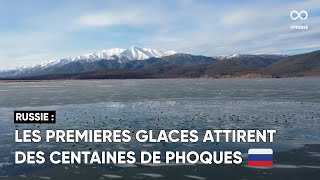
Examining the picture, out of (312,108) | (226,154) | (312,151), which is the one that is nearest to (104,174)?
(226,154)

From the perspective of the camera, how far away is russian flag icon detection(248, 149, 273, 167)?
58.6ft

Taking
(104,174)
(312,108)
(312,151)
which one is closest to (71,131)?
(104,174)

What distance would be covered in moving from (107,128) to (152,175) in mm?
13543

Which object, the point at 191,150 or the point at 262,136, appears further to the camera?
the point at 262,136

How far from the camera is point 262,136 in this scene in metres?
24.9

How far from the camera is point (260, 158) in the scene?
18469 millimetres

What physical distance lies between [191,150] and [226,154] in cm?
210

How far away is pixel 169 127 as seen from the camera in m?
28.8

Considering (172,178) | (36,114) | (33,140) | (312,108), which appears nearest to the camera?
(172,178)

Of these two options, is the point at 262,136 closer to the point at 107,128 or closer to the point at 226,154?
the point at 226,154

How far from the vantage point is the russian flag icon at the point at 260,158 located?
17859mm

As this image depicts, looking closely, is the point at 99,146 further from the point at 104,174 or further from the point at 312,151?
the point at 312,151

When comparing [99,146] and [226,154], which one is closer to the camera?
[226,154]

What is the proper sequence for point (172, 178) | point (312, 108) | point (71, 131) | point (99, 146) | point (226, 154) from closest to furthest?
point (172, 178) → point (226, 154) → point (99, 146) → point (71, 131) → point (312, 108)
